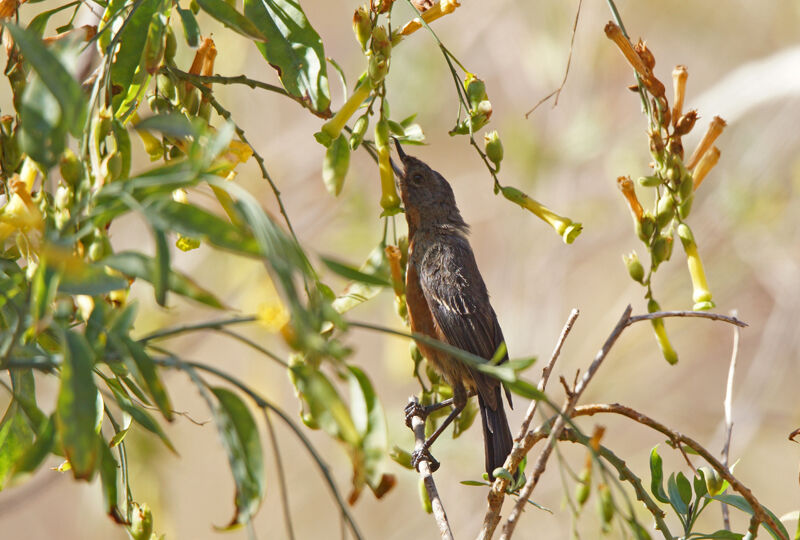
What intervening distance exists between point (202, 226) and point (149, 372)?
7.3 inches

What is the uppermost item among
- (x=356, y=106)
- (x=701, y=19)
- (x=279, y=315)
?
(x=701, y=19)

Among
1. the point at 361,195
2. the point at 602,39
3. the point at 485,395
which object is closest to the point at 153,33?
the point at 485,395

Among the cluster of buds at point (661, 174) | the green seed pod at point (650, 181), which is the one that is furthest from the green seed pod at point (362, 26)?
the green seed pod at point (650, 181)

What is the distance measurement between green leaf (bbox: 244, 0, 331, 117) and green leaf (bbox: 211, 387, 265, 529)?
698 millimetres

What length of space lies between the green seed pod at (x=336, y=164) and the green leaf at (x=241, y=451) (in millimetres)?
546

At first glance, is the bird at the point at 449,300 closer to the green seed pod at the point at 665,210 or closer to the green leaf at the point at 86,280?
the green seed pod at the point at 665,210

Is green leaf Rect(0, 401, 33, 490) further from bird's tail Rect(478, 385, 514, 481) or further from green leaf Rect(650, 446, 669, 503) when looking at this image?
bird's tail Rect(478, 385, 514, 481)

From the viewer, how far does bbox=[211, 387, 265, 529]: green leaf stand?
0.93 meters

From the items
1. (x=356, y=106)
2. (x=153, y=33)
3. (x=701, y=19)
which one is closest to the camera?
(x=153, y=33)

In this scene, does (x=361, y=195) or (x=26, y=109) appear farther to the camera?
(x=361, y=195)

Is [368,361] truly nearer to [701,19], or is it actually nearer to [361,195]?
[361,195]

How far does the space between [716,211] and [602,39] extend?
1.59m

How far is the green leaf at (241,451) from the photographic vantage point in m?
0.93

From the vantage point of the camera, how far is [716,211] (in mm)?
6277
